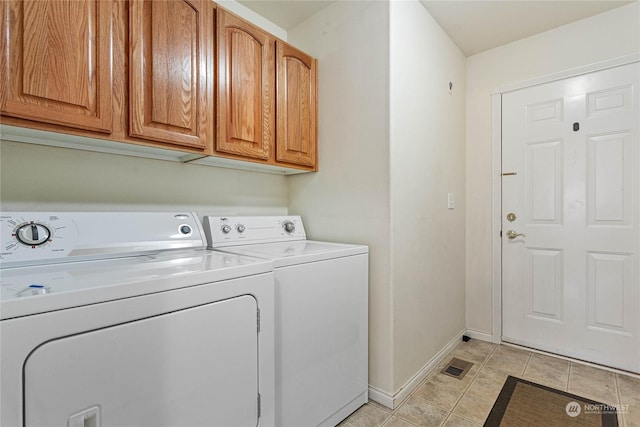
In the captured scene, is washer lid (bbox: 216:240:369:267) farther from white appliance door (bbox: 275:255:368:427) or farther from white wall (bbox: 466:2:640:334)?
white wall (bbox: 466:2:640:334)

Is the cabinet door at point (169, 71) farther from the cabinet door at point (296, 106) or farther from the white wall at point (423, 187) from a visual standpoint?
the white wall at point (423, 187)

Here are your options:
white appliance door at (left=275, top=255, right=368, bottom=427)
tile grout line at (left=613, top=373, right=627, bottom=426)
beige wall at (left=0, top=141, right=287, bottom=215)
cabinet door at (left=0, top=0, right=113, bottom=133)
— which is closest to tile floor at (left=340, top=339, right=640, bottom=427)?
tile grout line at (left=613, top=373, right=627, bottom=426)

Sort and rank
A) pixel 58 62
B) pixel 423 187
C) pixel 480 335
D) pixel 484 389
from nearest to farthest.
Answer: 1. pixel 58 62
2. pixel 484 389
3. pixel 423 187
4. pixel 480 335

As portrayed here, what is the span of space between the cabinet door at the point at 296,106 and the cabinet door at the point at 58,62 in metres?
0.88

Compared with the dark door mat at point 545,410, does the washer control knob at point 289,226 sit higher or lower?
higher

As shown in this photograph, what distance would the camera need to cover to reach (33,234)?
1113mm

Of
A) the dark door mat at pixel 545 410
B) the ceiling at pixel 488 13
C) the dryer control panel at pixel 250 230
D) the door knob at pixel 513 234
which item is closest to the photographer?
the dark door mat at pixel 545 410

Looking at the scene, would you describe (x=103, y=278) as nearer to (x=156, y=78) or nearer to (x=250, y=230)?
(x=156, y=78)

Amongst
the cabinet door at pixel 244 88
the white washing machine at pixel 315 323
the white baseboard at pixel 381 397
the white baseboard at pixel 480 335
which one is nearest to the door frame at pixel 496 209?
the white baseboard at pixel 480 335

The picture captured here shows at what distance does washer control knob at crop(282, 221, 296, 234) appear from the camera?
6.64 feet

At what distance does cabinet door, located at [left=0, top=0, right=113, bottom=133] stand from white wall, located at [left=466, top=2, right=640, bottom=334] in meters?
2.67

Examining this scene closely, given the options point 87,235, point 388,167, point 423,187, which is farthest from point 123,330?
point 423,187

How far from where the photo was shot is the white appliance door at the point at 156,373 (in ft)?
2.38

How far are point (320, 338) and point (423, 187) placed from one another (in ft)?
3.91
